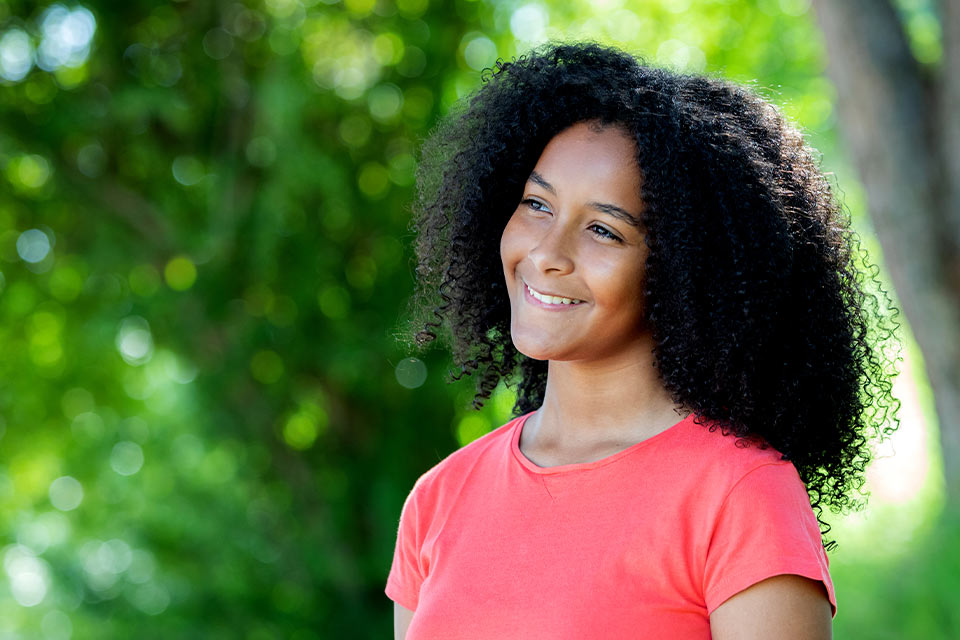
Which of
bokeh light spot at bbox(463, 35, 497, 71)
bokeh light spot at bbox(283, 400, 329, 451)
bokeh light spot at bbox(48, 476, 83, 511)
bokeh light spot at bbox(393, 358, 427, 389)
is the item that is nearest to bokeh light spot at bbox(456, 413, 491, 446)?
bokeh light spot at bbox(393, 358, 427, 389)

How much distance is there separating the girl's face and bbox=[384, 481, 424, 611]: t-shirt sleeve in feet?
1.23

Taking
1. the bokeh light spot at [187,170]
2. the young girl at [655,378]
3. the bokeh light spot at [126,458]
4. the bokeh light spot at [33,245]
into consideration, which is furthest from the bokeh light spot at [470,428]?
the young girl at [655,378]

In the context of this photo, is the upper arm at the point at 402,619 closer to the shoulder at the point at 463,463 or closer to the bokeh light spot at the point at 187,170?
the shoulder at the point at 463,463

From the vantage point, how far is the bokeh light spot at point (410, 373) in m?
4.15

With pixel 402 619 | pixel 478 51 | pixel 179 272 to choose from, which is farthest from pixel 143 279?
pixel 402 619

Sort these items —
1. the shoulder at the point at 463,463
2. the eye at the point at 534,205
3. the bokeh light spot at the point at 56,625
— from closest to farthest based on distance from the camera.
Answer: the eye at the point at 534,205 → the shoulder at the point at 463,463 → the bokeh light spot at the point at 56,625

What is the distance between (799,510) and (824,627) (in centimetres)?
15

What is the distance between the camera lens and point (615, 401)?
1718mm

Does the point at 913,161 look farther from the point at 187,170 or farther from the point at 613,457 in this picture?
the point at 613,457

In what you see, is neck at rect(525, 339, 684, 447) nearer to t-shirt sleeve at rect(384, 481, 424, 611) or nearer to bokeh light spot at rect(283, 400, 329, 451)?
t-shirt sleeve at rect(384, 481, 424, 611)

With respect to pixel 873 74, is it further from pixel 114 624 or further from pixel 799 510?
pixel 114 624

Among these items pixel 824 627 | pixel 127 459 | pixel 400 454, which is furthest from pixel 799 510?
pixel 127 459

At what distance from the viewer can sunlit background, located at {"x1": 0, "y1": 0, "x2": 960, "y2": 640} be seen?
13.8ft

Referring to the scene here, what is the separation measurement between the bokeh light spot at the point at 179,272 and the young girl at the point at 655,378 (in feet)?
9.28
